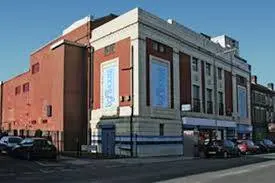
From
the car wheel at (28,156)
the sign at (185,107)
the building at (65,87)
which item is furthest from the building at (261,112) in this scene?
the car wheel at (28,156)

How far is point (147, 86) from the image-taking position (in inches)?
1438

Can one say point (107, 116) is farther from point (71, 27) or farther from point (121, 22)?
point (71, 27)

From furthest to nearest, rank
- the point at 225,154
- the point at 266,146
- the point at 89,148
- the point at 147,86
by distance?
the point at 266,146 → the point at 147,86 → the point at 225,154 → the point at 89,148

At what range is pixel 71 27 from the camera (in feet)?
151

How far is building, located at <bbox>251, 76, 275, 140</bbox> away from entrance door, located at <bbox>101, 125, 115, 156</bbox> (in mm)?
30485

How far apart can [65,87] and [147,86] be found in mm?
7868

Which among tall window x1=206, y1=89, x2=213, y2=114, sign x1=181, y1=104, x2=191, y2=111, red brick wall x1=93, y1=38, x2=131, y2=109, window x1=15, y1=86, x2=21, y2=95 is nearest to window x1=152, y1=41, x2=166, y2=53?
red brick wall x1=93, y1=38, x2=131, y2=109

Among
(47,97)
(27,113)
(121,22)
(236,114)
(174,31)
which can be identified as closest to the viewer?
Answer: (121,22)

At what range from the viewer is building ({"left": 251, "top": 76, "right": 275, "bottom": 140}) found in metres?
63.9

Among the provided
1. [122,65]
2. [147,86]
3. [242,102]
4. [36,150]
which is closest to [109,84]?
[122,65]

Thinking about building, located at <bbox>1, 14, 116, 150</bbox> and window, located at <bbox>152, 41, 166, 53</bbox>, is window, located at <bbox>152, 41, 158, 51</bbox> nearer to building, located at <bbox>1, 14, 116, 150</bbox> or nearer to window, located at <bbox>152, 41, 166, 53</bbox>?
window, located at <bbox>152, 41, 166, 53</bbox>

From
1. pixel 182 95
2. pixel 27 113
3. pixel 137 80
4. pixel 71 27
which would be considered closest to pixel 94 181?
pixel 137 80

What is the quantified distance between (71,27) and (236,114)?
22226mm

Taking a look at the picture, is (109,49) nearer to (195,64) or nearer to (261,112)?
(195,64)
